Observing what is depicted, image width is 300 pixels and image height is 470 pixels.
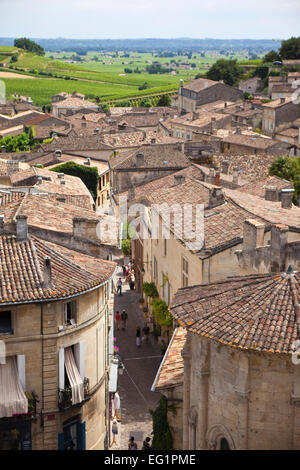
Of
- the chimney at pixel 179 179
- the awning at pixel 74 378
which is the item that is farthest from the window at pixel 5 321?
the chimney at pixel 179 179

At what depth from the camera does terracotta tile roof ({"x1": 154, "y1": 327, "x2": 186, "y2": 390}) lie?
2194 centimetres

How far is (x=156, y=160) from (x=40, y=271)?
4422cm

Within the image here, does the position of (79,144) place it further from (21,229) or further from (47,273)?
(47,273)

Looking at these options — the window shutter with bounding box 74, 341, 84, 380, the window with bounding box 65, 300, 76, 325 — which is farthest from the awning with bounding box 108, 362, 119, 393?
the window with bounding box 65, 300, 76, 325

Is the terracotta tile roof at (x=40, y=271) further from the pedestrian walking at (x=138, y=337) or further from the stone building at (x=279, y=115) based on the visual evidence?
the stone building at (x=279, y=115)

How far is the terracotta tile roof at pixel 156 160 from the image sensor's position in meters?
65.3

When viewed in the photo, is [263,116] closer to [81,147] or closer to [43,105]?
[81,147]

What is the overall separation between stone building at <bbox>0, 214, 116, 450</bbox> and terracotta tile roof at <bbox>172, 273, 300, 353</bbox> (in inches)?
186

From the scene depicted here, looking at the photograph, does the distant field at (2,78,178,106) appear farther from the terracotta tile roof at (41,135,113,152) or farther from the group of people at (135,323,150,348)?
the group of people at (135,323,150,348)

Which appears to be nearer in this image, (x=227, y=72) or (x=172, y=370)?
(x=172, y=370)

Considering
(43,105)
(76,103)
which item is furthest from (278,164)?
(43,105)

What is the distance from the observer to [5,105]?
143 meters

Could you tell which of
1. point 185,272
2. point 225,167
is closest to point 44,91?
point 225,167

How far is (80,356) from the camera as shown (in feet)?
80.0
